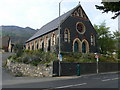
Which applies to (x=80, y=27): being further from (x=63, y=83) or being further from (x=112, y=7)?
(x=112, y=7)

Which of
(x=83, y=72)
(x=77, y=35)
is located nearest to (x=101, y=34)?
(x=77, y=35)

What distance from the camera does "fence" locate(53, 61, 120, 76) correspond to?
922 inches

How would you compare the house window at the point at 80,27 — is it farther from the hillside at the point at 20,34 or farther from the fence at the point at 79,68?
the hillside at the point at 20,34

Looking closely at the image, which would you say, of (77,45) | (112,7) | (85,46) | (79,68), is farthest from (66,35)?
(112,7)

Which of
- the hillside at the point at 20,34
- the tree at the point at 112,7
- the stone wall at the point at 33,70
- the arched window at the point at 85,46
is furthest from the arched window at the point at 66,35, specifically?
the hillside at the point at 20,34

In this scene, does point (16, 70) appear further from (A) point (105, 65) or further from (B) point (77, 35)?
(B) point (77, 35)

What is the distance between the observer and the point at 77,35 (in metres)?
39.9

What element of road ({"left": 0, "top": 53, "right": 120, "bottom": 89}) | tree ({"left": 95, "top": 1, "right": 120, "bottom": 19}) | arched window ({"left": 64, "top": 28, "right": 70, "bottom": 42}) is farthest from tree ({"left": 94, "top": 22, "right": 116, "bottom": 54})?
tree ({"left": 95, "top": 1, "right": 120, "bottom": 19})

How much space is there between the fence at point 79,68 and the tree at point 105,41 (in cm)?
1640

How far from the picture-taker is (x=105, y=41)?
50094 millimetres

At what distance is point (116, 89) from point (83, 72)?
51.6ft

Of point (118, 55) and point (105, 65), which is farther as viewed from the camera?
point (118, 55)

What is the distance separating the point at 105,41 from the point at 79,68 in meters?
28.7

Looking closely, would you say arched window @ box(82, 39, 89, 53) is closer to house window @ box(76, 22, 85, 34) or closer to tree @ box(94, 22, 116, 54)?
house window @ box(76, 22, 85, 34)
